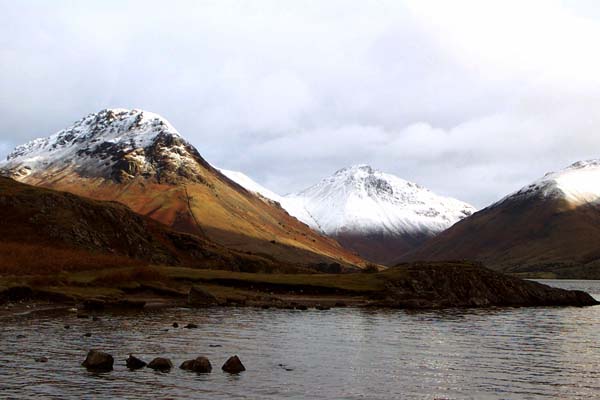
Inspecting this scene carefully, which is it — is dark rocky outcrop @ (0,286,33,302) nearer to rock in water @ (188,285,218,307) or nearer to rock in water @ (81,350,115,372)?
rock in water @ (188,285,218,307)

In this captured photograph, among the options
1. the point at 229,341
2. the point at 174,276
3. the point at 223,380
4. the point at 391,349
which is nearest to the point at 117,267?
the point at 174,276

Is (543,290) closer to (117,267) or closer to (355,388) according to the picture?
(117,267)

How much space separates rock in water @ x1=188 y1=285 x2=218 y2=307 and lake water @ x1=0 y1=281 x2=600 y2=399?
43.1ft

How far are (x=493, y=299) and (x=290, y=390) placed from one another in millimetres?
109194

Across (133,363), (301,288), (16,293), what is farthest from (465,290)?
(133,363)

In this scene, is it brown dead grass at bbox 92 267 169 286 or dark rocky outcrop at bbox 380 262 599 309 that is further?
dark rocky outcrop at bbox 380 262 599 309

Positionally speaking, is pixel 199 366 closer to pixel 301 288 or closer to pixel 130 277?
pixel 130 277

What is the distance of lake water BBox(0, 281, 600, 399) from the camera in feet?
122

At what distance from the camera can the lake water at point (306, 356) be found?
37.3 metres

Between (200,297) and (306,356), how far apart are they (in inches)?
2083

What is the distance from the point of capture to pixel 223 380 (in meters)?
39.5

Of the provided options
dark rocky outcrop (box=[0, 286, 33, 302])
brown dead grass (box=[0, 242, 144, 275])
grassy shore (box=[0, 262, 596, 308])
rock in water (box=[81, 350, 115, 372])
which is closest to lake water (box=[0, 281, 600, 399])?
rock in water (box=[81, 350, 115, 372])

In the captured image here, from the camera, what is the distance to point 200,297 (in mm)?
101812

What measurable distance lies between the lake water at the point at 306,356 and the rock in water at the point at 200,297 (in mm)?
13135
